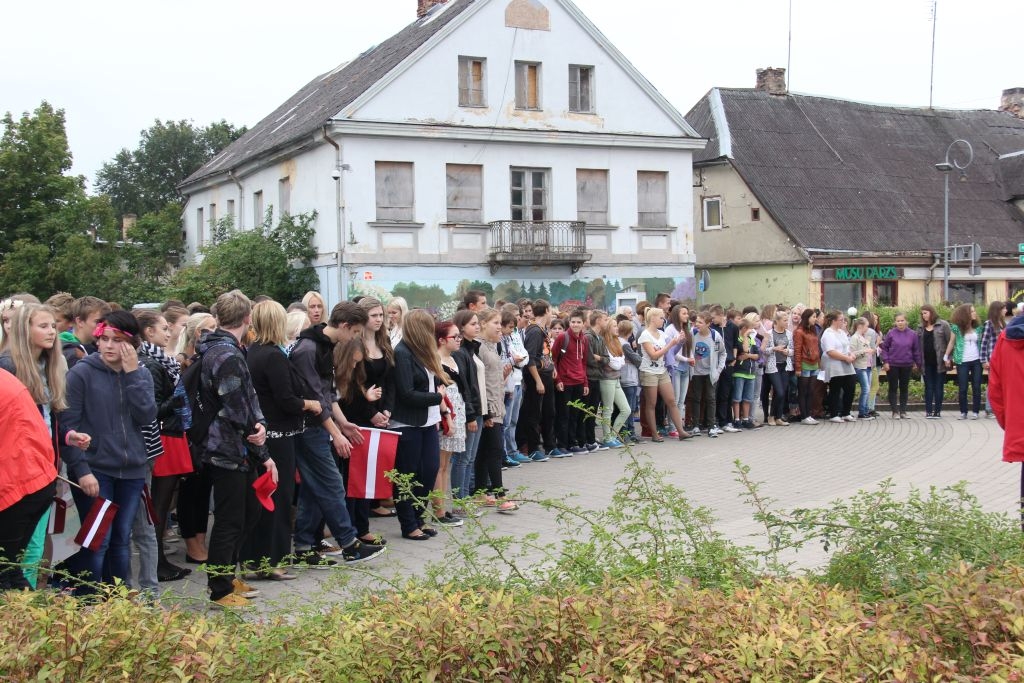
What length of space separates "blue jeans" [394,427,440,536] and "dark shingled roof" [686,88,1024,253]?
89.9ft

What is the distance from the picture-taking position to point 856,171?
129ft

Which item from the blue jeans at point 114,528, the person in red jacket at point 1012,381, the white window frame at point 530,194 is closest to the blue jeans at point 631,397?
the person in red jacket at point 1012,381

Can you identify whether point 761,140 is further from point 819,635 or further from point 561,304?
point 819,635

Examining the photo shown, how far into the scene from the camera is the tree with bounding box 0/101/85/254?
3947 centimetres

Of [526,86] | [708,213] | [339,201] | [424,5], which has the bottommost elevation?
[339,201]

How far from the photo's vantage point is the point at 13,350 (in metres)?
6.57

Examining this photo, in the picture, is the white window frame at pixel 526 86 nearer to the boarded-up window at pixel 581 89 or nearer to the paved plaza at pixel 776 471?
the boarded-up window at pixel 581 89

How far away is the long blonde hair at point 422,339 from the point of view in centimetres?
933

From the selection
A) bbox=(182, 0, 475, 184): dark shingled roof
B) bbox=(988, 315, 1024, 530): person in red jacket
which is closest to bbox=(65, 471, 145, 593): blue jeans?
bbox=(988, 315, 1024, 530): person in red jacket

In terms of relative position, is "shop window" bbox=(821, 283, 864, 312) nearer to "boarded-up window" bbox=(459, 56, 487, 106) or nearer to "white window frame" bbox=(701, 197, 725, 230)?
"white window frame" bbox=(701, 197, 725, 230)

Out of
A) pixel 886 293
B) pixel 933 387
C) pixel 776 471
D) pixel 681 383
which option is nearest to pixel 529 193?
pixel 886 293

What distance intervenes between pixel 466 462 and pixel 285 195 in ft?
78.2

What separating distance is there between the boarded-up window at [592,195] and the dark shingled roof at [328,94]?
606 cm

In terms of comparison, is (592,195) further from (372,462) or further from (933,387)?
(372,462)
